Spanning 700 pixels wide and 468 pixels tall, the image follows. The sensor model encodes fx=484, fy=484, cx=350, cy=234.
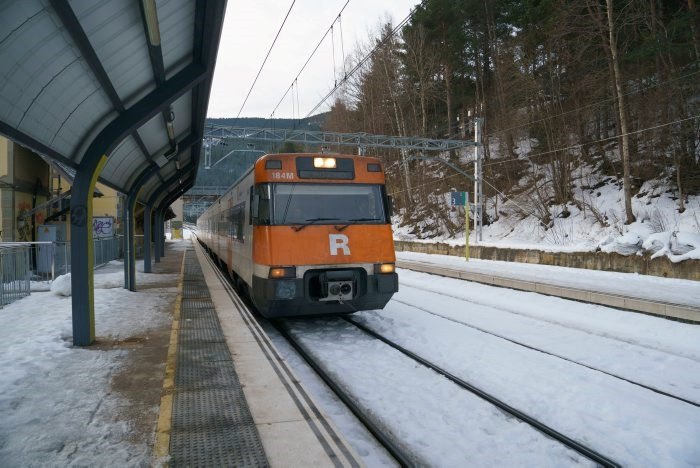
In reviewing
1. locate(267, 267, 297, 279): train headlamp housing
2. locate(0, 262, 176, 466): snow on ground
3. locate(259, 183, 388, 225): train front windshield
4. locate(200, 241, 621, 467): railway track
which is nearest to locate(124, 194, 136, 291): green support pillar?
locate(0, 262, 176, 466): snow on ground

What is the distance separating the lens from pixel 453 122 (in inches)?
1505

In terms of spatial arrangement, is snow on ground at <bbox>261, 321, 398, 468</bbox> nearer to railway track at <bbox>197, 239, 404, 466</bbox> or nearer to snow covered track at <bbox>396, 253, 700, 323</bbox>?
railway track at <bbox>197, 239, 404, 466</bbox>

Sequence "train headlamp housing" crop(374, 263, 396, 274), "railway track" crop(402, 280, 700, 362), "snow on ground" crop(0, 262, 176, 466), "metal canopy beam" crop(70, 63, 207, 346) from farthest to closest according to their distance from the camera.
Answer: "train headlamp housing" crop(374, 263, 396, 274) → "railway track" crop(402, 280, 700, 362) → "metal canopy beam" crop(70, 63, 207, 346) → "snow on ground" crop(0, 262, 176, 466)

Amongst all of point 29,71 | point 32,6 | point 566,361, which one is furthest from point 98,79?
point 566,361

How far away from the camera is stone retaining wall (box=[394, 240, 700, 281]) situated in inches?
513

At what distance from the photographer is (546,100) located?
2734 centimetres

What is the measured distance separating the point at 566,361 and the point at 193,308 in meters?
7.11

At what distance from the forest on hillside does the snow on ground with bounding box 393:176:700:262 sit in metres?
0.15

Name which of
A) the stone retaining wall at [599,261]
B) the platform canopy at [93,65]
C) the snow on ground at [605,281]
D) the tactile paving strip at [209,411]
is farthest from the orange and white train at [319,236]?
the stone retaining wall at [599,261]

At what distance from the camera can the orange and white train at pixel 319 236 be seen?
775 cm

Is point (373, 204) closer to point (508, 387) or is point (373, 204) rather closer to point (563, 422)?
point (508, 387)

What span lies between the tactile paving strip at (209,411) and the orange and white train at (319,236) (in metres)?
1.34

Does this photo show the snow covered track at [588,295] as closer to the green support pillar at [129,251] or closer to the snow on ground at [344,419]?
the snow on ground at [344,419]

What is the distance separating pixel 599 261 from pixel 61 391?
597 inches
